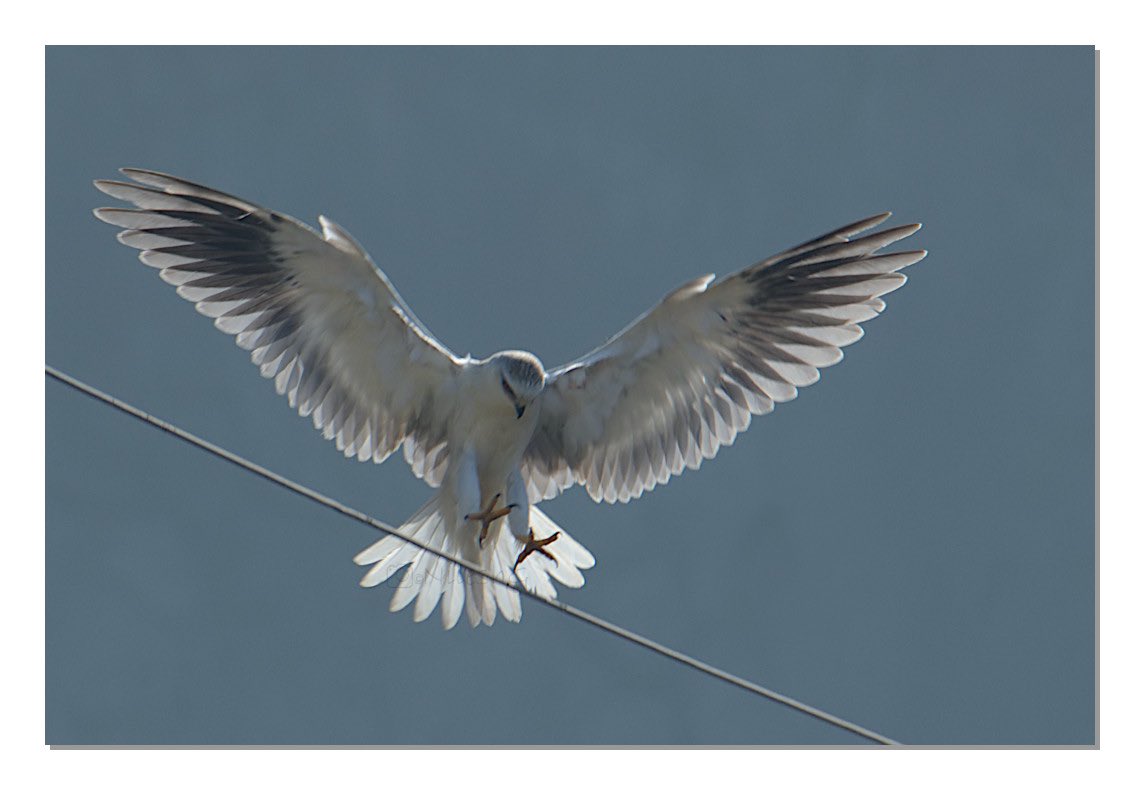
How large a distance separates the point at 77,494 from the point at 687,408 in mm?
11232

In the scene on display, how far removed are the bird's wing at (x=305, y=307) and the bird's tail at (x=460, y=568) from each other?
0.44m

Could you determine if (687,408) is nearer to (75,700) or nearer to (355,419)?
(355,419)

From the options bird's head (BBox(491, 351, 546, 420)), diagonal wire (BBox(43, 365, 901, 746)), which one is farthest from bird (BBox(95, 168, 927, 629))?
A: diagonal wire (BBox(43, 365, 901, 746))

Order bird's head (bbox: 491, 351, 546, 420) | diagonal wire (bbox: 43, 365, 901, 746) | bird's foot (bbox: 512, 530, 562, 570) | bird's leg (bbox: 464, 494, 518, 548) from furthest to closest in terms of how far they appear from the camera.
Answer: bird's foot (bbox: 512, 530, 562, 570) < bird's leg (bbox: 464, 494, 518, 548) < bird's head (bbox: 491, 351, 546, 420) < diagonal wire (bbox: 43, 365, 901, 746)

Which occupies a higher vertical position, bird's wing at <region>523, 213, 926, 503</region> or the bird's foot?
bird's wing at <region>523, 213, 926, 503</region>

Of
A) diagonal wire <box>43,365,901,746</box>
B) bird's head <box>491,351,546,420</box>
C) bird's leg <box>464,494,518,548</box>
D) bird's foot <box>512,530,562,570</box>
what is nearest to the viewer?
diagonal wire <box>43,365,901,746</box>

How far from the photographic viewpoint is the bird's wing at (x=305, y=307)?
26.6 ft

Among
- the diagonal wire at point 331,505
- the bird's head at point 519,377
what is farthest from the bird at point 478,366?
the diagonal wire at point 331,505

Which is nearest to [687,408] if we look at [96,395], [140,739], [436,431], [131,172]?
[436,431]

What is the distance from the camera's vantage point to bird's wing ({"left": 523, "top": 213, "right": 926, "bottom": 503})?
8.34 meters

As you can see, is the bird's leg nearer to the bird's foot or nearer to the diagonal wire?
the bird's foot

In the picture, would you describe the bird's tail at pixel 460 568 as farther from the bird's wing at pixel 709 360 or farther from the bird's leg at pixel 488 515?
the bird's wing at pixel 709 360

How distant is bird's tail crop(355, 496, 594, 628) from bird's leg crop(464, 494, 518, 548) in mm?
49

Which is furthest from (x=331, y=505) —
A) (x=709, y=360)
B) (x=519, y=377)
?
(x=709, y=360)
